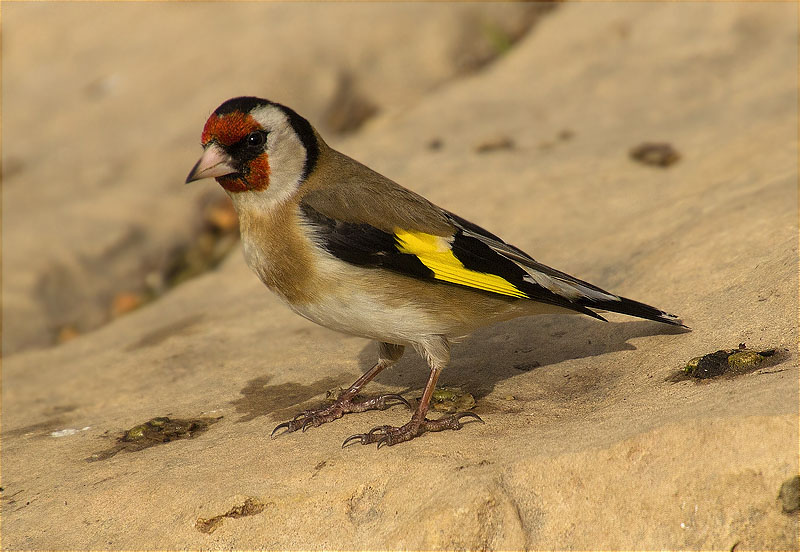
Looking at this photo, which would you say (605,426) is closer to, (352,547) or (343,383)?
(352,547)

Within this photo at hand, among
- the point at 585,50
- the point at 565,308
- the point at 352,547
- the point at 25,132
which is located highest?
the point at 585,50

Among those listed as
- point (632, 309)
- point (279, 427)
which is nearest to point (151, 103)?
point (279, 427)

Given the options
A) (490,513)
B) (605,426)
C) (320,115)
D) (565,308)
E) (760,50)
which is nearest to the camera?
(490,513)

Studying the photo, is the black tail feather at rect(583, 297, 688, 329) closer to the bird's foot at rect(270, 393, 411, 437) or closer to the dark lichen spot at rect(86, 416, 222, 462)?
the bird's foot at rect(270, 393, 411, 437)

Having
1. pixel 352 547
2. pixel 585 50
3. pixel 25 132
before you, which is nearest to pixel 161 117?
pixel 25 132

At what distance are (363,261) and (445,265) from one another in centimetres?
44

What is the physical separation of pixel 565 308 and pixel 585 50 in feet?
21.1

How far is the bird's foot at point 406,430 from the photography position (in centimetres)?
421

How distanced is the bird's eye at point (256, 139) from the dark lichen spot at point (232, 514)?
1914 mm

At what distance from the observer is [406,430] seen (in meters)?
4.28

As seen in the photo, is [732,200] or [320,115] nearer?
[732,200]

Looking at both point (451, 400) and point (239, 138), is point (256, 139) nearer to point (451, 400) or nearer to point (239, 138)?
point (239, 138)

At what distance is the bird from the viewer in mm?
4441

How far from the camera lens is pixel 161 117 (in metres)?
10.4
